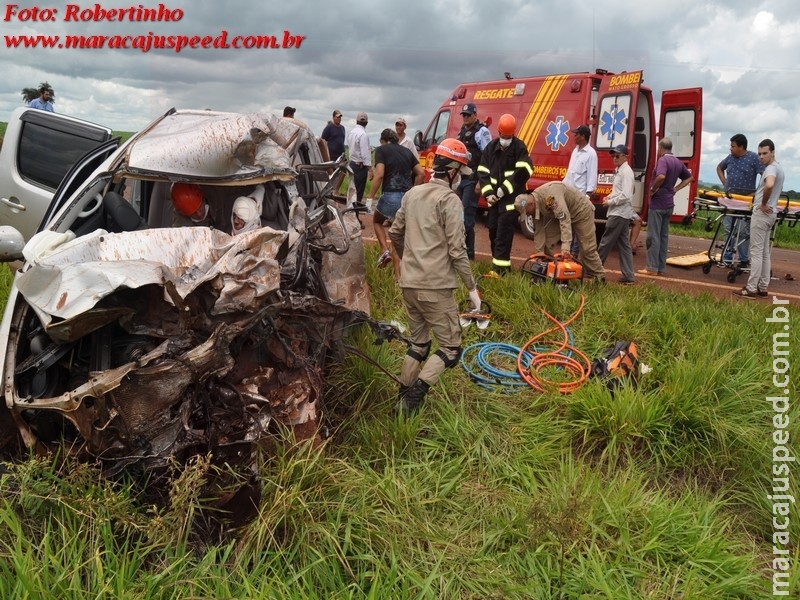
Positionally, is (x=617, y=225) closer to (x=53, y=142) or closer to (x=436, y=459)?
(x=436, y=459)

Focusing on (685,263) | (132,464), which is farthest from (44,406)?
(685,263)

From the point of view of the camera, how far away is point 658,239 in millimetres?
8461

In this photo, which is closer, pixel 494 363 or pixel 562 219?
pixel 494 363

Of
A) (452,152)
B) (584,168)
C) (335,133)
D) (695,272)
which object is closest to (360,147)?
(335,133)

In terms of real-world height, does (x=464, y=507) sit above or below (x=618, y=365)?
below

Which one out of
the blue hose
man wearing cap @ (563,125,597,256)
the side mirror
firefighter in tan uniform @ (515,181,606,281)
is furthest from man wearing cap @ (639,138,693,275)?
the side mirror

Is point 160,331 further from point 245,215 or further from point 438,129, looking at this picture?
point 438,129

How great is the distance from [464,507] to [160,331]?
177cm

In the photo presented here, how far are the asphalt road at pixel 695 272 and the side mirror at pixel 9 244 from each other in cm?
592

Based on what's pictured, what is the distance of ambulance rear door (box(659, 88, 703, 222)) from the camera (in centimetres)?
1001

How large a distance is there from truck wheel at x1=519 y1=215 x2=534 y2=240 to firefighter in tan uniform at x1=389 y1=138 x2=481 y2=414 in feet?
20.1

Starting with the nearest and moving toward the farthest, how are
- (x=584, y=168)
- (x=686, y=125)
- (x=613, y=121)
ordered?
(x=584, y=168) → (x=613, y=121) → (x=686, y=125)

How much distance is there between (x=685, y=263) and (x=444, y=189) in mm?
6385

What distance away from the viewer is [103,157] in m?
4.50
